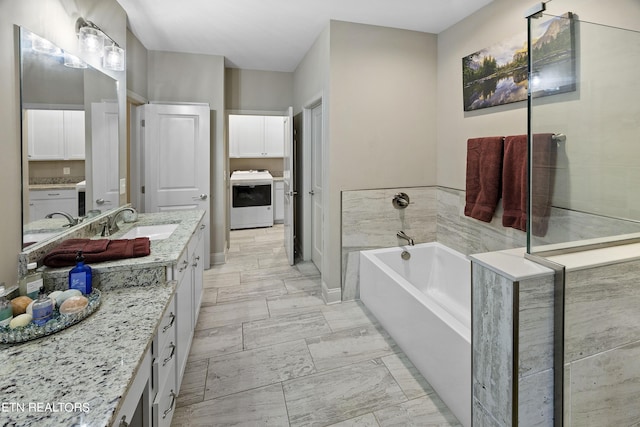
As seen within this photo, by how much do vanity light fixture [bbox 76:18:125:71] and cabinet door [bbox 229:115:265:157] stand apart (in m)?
3.97

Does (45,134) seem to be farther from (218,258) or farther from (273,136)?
(273,136)

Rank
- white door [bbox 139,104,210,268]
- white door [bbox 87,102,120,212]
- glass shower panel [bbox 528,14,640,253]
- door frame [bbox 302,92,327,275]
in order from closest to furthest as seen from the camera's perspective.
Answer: glass shower panel [bbox 528,14,640,253] → white door [bbox 87,102,120,212] → white door [bbox 139,104,210,268] → door frame [bbox 302,92,327,275]

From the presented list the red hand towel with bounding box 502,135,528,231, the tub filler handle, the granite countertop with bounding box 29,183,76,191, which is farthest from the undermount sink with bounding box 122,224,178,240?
the red hand towel with bounding box 502,135,528,231

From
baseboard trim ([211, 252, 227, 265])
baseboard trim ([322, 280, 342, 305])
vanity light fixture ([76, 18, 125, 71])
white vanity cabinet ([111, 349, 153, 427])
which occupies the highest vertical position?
vanity light fixture ([76, 18, 125, 71])

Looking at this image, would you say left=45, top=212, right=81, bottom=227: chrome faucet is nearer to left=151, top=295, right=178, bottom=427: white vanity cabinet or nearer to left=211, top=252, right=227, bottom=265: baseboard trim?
left=151, top=295, right=178, bottom=427: white vanity cabinet

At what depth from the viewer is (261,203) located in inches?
258

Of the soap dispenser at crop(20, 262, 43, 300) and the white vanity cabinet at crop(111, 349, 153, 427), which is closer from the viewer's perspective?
the white vanity cabinet at crop(111, 349, 153, 427)

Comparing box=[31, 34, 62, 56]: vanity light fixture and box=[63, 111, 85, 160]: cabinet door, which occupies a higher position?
box=[31, 34, 62, 56]: vanity light fixture

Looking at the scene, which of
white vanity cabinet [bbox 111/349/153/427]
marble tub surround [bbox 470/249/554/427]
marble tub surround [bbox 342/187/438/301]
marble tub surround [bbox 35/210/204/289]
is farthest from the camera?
marble tub surround [bbox 342/187/438/301]

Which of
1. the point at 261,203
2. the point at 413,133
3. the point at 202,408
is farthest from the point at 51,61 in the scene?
the point at 261,203

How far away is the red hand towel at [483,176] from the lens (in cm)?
255

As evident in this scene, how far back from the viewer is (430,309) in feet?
6.63

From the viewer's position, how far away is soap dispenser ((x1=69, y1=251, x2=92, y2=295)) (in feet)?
4.64

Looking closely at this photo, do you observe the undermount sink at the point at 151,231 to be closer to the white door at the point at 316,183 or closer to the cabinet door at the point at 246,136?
the white door at the point at 316,183
